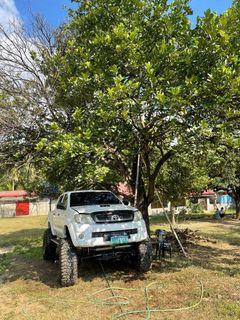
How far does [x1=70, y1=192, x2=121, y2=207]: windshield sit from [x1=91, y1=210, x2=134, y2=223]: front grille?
1320 mm

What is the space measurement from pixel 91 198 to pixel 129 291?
3172 millimetres

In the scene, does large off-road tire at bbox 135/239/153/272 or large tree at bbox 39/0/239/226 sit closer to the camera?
large tree at bbox 39/0/239/226

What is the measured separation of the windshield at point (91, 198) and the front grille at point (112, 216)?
132 cm

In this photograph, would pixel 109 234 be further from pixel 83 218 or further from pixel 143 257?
pixel 143 257

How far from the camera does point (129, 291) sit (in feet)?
23.0

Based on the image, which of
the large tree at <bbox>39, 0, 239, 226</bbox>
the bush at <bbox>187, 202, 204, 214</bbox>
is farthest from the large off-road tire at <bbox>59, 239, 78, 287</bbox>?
the bush at <bbox>187, 202, 204, 214</bbox>

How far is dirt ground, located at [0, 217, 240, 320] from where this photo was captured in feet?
18.9

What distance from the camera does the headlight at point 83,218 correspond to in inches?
301

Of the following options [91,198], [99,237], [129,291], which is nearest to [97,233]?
[99,237]

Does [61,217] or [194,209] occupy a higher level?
[194,209]

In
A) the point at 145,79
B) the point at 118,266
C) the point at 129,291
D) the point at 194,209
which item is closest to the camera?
the point at 129,291

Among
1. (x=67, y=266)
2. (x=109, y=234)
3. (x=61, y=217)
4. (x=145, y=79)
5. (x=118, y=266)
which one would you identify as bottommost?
(x=118, y=266)

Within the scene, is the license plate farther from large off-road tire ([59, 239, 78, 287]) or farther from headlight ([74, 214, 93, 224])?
large off-road tire ([59, 239, 78, 287])

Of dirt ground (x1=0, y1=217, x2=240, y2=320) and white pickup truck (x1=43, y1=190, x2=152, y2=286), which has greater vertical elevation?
white pickup truck (x1=43, y1=190, x2=152, y2=286)
